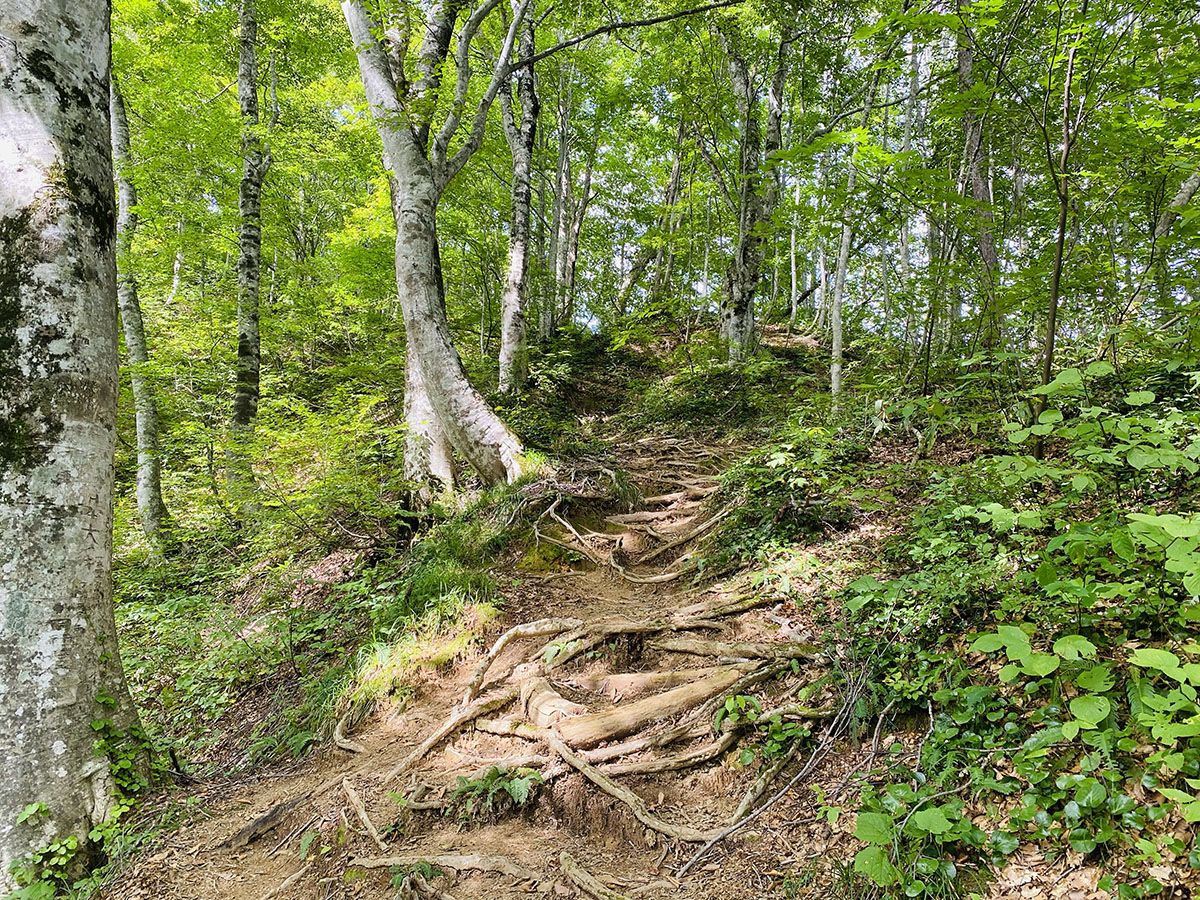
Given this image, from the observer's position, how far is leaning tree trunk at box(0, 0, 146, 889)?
2598mm

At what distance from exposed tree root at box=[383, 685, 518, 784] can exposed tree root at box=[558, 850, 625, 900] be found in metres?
1.16

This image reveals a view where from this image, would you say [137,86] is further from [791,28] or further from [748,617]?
[748,617]

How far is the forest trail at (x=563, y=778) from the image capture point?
7.64ft

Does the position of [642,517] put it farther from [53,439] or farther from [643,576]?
[53,439]

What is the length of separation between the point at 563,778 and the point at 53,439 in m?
3.24

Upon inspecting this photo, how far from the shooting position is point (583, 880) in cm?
224

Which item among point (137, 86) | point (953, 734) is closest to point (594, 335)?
point (137, 86)

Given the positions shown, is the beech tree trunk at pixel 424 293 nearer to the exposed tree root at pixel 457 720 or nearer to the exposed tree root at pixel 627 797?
the exposed tree root at pixel 457 720

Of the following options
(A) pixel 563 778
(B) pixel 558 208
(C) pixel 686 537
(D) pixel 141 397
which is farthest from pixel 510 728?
(B) pixel 558 208

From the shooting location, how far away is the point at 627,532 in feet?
18.2

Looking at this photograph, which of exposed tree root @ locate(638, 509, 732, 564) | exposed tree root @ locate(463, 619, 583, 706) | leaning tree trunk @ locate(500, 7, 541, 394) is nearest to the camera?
exposed tree root @ locate(463, 619, 583, 706)

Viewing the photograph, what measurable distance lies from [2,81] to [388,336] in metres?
11.6

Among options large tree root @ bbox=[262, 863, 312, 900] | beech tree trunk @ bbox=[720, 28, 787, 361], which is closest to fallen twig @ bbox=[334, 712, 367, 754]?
large tree root @ bbox=[262, 863, 312, 900]

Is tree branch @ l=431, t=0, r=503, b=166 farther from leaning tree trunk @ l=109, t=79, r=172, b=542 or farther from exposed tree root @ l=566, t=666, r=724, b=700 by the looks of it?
exposed tree root @ l=566, t=666, r=724, b=700
